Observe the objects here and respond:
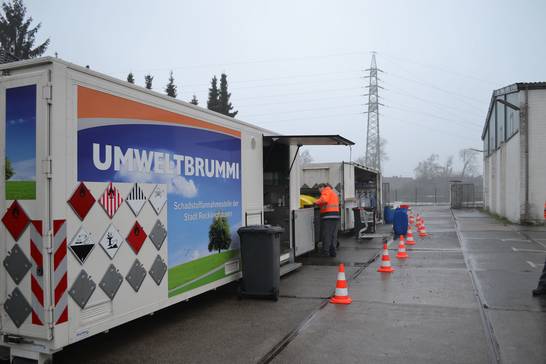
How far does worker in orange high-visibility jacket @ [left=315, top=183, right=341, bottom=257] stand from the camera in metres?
12.0

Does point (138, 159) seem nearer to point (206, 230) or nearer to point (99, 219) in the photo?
point (99, 219)

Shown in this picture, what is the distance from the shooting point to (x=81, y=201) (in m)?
4.50

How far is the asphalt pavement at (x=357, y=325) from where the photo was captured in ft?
16.4

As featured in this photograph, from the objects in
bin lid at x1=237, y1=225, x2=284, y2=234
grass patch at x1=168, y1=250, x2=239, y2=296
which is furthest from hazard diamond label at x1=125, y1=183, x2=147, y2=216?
bin lid at x1=237, y1=225, x2=284, y2=234

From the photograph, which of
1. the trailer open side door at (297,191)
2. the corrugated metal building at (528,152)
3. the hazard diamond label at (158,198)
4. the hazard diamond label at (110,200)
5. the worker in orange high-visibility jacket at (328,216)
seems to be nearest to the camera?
the hazard diamond label at (110,200)

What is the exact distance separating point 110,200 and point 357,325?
11.3 feet

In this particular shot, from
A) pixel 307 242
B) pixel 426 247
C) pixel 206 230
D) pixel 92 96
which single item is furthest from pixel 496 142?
pixel 92 96

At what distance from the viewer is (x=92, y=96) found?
4.71m

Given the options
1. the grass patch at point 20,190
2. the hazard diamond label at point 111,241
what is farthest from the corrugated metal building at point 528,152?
the grass patch at point 20,190

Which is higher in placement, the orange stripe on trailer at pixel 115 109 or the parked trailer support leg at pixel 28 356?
the orange stripe on trailer at pixel 115 109

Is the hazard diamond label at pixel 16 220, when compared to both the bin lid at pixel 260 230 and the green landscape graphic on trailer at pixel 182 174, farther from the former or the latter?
the bin lid at pixel 260 230

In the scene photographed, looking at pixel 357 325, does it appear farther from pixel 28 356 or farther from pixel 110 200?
pixel 28 356

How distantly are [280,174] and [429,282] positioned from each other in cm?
377

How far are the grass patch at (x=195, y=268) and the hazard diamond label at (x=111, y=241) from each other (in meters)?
1.04
